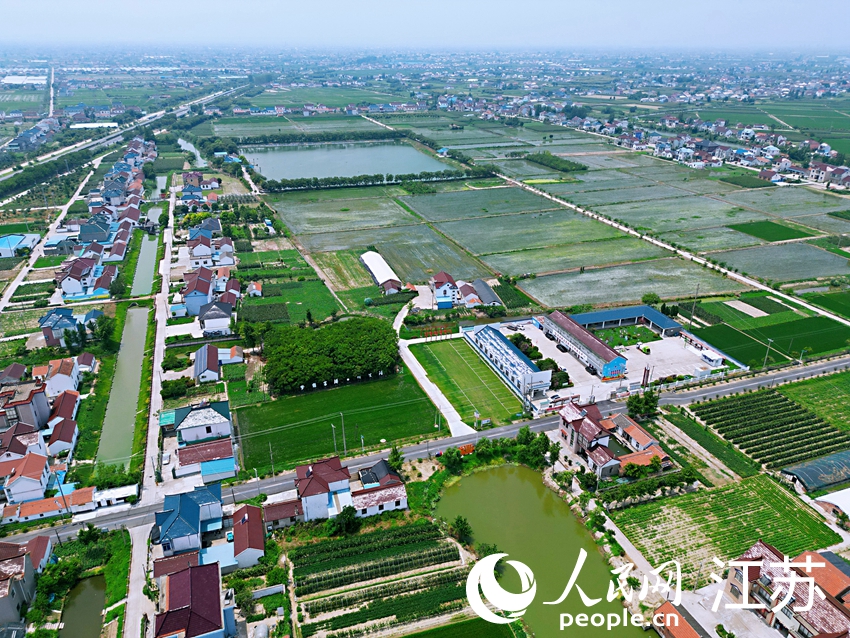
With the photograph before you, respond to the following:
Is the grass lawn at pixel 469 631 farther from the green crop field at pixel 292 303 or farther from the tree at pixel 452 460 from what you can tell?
the green crop field at pixel 292 303

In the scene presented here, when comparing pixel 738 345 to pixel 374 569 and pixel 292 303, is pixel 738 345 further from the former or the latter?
pixel 292 303

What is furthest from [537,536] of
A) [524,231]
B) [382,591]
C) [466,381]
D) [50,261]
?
[50,261]

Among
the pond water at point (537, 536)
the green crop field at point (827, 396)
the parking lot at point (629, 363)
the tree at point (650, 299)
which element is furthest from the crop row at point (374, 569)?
the tree at point (650, 299)

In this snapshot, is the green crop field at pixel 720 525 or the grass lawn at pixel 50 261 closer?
the green crop field at pixel 720 525

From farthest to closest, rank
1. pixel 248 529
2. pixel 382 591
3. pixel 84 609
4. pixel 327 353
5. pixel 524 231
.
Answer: pixel 524 231
pixel 327 353
pixel 248 529
pixel 382 591
pixel 84 609

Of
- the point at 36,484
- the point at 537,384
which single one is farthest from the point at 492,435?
the point at 36,484

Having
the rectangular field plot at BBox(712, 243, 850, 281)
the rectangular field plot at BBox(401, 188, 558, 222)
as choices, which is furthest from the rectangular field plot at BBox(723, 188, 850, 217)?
the rectangular field plot at BBox(401, 188, 558, 222)

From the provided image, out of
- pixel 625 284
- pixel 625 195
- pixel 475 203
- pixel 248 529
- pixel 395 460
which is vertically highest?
pixel 475 203

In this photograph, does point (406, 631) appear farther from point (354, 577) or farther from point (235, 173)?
point (235, 173)
